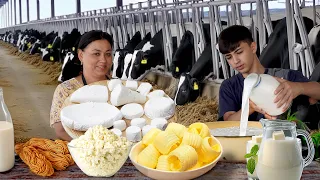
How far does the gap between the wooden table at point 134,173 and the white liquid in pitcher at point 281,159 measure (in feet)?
0.55

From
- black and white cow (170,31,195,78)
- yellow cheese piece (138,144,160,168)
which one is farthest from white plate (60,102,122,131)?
black and white cow (170,31,195,78)

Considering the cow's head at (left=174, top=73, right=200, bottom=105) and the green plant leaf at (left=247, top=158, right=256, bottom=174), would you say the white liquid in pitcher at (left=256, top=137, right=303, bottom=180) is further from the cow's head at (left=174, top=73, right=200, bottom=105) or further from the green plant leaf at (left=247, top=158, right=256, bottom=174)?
the cow's head at (left=174, top=73, right=200, bottom=105)

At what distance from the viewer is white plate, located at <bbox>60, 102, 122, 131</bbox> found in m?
1.57

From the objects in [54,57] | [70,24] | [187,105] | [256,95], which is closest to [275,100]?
[256,95]

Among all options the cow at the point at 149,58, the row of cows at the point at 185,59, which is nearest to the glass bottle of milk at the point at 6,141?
the row of cows at the point at 185,59

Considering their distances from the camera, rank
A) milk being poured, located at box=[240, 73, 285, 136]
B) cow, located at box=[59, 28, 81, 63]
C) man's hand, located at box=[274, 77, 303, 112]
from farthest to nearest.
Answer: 1. cow, located at box=[59, 28, 81, 63]
2. man's hand, located at box=[274, 77, 303, 112]
3. milk being poured, located at box=[240, 73, 285, 136]

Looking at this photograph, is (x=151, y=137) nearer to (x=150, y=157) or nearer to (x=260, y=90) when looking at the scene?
(x=150, y=157)

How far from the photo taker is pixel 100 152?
1.13 m

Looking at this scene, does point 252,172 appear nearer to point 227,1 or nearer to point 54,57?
point 227,1

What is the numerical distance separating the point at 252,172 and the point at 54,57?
8918mm

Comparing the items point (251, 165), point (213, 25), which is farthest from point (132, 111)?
point (213, 25)

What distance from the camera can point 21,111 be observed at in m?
5.07

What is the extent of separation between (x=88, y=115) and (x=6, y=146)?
0.45 metres

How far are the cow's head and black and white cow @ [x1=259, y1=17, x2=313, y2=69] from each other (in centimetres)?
103
